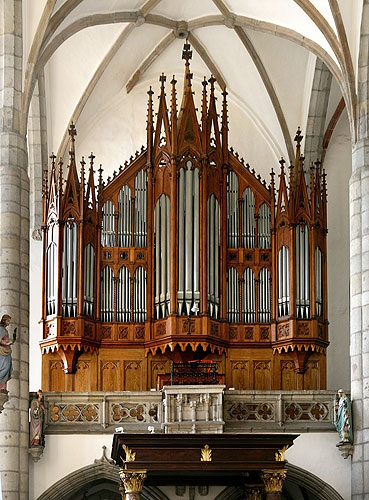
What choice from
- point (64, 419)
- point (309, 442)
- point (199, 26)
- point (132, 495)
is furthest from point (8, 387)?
point (199, 26)

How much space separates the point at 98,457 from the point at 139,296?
423 centimetres

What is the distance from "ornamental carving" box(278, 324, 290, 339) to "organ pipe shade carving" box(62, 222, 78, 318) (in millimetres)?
4217

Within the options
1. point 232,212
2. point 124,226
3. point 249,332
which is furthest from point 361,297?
point 124,226

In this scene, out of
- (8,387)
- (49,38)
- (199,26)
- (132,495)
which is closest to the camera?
(132,495)

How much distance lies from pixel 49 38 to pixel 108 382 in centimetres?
708

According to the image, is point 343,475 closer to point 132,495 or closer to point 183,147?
point 132,495

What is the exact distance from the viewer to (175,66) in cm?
3234

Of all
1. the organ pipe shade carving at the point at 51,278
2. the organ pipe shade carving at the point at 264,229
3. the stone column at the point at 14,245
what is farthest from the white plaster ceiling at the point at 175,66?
the organ pipe shade carving at the point at 51,278

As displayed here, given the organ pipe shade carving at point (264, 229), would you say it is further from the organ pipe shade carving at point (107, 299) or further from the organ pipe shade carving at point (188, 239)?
the organ pipe shade carving at point (107, 299)

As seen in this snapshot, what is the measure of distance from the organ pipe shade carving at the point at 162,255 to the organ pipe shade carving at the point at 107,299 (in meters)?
0.92

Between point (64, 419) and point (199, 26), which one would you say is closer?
point (64, 419)

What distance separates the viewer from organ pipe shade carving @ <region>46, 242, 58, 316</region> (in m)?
27.5

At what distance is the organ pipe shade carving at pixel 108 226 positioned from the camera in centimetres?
2839

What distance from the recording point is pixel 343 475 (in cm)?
2502
